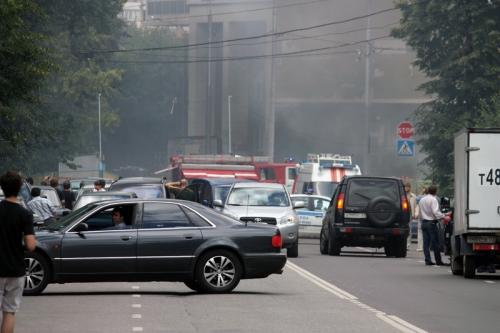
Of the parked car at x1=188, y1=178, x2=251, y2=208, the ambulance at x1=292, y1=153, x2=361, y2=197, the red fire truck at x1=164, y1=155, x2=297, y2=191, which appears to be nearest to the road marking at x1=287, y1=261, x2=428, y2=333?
the parked car at x1=188, y1=178, x2=251, y2=208

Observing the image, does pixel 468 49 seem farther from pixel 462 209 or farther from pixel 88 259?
pixel 88 259

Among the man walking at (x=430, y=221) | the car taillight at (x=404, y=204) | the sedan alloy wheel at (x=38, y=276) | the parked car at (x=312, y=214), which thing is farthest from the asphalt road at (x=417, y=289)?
the parked car at (x=312, y=214)

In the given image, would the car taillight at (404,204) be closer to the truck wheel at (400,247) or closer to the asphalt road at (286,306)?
the truck wheel at (400,247)

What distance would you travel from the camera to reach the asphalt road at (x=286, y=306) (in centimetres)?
1589

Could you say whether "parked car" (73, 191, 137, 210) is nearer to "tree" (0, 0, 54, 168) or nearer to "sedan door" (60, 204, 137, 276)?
"tree" (0, 0, 54, 168)

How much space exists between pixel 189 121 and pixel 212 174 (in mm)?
51636

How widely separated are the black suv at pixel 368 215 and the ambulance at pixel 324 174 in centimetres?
1620

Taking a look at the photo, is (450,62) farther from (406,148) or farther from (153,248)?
(153,248)

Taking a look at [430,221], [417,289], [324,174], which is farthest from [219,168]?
[417,289]

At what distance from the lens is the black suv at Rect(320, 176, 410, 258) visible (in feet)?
110

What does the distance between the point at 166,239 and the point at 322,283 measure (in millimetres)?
3885

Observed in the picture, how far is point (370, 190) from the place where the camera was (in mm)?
34094

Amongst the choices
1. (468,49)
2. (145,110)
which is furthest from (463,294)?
(145,110)

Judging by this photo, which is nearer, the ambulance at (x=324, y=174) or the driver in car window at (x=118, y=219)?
the driver in car window at (x=118, y=219)
